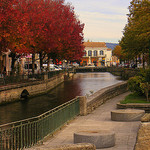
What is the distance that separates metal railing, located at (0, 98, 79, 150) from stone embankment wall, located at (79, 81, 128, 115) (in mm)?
573

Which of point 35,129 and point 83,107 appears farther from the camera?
point 83,107

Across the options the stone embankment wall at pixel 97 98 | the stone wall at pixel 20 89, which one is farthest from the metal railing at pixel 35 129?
the stone wall at pixel 20 89

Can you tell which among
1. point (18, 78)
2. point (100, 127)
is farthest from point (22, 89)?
point (100, 127)

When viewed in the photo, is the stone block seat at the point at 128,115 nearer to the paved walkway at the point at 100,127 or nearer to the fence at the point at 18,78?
the paved walkway at the point at 100,127

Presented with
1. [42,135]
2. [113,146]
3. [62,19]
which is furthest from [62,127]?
[62,19]

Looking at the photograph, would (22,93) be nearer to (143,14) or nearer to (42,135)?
(143,14)

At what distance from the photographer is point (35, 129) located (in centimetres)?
1364

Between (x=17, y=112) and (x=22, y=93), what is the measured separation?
39.7 ft

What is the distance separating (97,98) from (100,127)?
8.23 m

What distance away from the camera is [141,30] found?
43.2 meters

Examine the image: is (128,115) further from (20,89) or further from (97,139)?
(20,89)

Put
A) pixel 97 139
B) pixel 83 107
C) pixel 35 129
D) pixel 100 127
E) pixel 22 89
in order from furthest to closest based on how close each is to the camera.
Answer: pixel 22 89, pixel 83 107, pixel 100 127, pixel 35 129, pixel 97 139

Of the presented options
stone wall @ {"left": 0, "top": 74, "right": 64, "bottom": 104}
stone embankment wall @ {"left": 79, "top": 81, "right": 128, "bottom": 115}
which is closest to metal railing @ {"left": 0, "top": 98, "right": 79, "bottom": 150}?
stone embankment wall @ {"left": 79, "top": 81, "right": 128, "bottom": 115}

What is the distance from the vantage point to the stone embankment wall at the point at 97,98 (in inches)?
832
